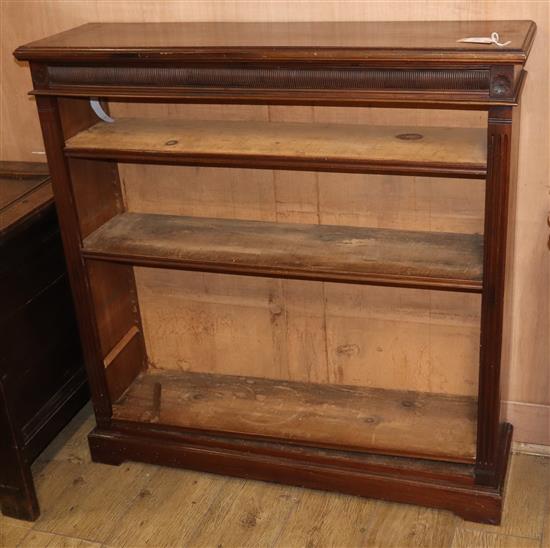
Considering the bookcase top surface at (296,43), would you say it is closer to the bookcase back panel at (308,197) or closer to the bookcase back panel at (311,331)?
the bookcase back panel at (308,197)

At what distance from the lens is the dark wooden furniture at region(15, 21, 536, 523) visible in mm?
A: 2051

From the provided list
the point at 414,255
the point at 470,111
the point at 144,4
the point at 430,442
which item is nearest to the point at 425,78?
the point at 470,111

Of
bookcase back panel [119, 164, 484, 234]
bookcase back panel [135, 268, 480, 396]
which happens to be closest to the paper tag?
bookcase back panel [119, 164, 484, 234]

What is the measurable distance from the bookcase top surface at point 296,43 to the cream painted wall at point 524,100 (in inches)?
2.0

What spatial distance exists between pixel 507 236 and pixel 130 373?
1.41m

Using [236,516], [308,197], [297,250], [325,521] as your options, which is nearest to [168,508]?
[236,516]

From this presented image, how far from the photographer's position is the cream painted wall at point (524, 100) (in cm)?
227

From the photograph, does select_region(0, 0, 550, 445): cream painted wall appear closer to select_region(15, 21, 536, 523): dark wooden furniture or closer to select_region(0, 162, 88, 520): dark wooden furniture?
select_region(15, 21, 536, 523): dark wooden furniture

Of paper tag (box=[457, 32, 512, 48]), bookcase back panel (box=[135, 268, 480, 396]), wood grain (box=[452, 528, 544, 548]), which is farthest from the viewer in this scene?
bookcase back panel (box=[135, 268, 480, 396])

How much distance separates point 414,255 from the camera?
2373 mm

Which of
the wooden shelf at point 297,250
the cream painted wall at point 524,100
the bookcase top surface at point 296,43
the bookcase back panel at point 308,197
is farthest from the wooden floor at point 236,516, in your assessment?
the bookcase top surface at point 296,43

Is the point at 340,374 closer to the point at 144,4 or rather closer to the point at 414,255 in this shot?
the point at 414,255

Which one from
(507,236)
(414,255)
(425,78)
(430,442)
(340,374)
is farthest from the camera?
(340,374)

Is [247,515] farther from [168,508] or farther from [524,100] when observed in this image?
[524,100]
